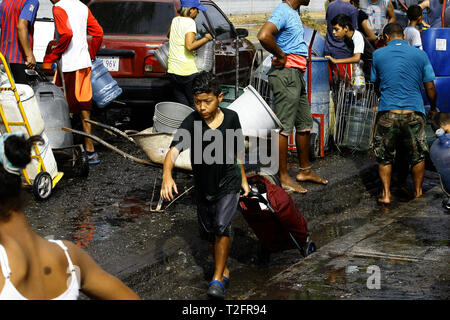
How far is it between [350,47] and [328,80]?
0.74m

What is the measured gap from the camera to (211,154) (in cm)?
495

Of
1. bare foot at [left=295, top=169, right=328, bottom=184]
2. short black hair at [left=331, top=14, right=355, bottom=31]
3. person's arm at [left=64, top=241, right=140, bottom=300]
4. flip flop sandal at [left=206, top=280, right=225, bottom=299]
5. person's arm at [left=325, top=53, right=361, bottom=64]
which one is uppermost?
person's arm at [left=64, top=241, right=140, bottom=300]

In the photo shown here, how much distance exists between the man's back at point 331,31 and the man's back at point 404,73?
81.1 inches

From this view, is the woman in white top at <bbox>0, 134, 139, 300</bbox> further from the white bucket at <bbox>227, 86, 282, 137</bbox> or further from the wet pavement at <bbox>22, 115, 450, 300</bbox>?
the white bucket at <bbox>227, 86, 282, 137</bbox>

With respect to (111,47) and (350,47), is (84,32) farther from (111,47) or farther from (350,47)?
(350,47)

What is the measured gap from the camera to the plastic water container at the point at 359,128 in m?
9.38

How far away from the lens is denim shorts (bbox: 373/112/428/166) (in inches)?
293

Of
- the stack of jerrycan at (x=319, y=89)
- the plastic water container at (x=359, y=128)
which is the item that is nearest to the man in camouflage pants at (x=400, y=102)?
the stack of jerrycan at (x=319, y=89)

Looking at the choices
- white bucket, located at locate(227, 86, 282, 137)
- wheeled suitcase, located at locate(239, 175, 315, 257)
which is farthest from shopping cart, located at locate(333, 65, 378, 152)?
wheeled suitcase, located at locate(239, 175, 315, 257)

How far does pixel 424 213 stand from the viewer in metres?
6.71

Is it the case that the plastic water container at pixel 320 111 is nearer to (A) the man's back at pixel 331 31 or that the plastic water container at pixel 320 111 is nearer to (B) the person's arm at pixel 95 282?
(A) the man's back at pixel 331 31

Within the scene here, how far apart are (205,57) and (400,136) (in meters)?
2.77

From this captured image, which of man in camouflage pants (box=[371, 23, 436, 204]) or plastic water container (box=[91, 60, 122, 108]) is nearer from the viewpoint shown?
man in camouflage pants (box=[371, 23, 436, 204])

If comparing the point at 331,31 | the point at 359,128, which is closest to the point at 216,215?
the point at 359,128
